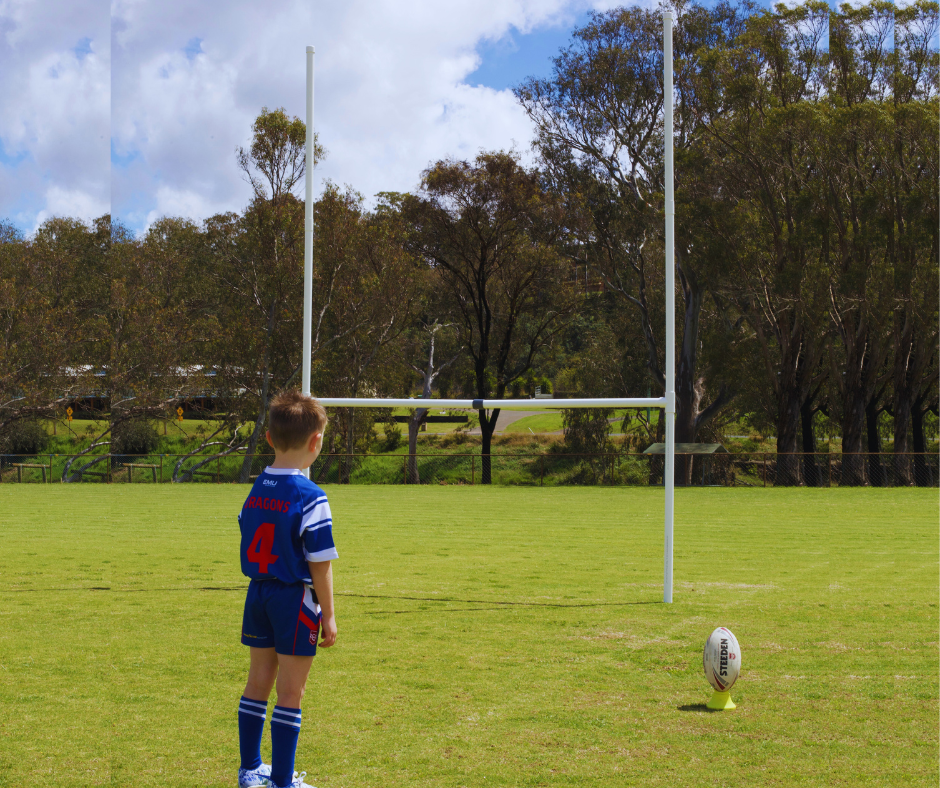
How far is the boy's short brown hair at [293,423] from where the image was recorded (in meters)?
3.42

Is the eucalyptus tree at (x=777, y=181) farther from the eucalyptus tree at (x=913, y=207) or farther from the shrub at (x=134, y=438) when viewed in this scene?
the shrub at (x=134, y=438)

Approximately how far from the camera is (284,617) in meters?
3.25

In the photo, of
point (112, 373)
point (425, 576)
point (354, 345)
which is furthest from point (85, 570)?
point (354, 345)

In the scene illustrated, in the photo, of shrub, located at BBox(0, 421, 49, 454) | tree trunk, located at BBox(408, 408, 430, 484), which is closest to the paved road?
tree trunk, located at BBox(408, 408, 430, 484)

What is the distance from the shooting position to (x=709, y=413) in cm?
3206

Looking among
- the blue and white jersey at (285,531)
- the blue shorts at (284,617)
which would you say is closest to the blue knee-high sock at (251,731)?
the blue shorts at (284,617)

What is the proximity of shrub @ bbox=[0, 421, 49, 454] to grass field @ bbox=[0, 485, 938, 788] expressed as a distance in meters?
18.4

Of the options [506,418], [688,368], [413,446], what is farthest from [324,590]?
[506,418]

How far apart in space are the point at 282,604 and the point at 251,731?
52 centimetres

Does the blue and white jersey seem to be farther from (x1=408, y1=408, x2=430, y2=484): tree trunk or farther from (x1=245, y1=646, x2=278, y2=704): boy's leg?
(x1=408, y1=408, x2=430, y2=484): tree trunk

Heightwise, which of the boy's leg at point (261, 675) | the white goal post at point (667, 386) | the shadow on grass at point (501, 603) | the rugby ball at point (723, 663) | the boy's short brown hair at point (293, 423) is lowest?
the shadow on grass at point (501, 603)

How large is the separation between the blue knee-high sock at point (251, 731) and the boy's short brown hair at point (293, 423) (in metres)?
0.98

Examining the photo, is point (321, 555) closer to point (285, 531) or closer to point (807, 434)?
point (285, 531)

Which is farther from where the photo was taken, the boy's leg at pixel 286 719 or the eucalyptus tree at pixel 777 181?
the eucalyptus tree at pixel 777 181
